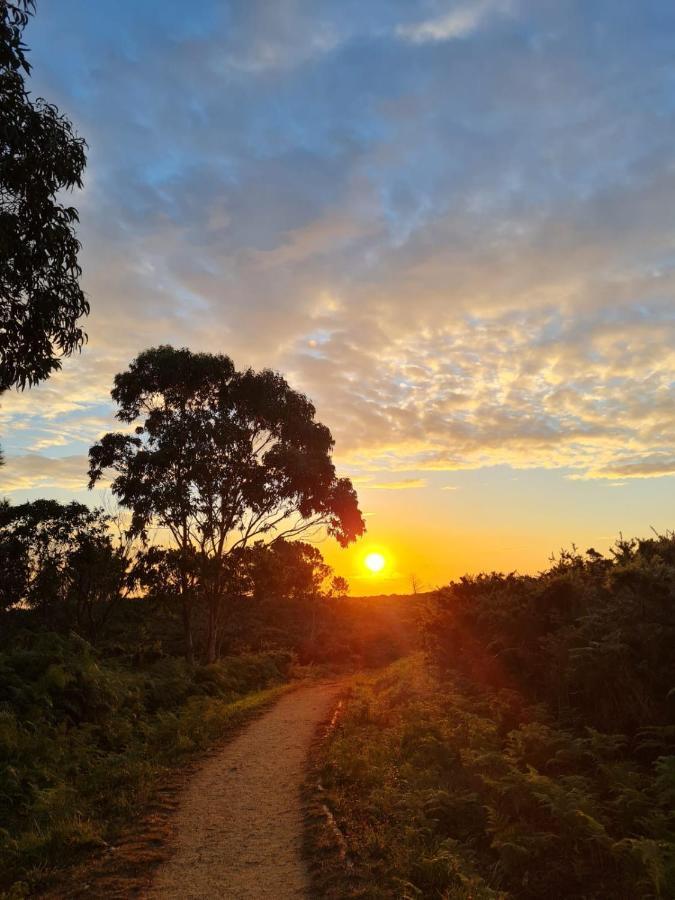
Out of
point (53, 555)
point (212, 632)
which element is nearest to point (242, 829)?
point (212, 632)

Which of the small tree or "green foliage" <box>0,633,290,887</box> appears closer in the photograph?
"green foliage" <box>0,633,290,887</box>

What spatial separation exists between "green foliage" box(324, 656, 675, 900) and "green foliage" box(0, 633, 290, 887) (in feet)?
11.2

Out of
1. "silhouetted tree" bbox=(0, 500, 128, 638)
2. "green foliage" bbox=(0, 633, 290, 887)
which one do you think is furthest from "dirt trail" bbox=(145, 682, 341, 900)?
"silhouetted tree" bbox=(0, 500, 128, 638)

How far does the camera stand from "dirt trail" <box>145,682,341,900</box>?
620 centimetres

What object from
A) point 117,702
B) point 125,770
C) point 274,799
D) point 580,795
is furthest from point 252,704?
point 580,795

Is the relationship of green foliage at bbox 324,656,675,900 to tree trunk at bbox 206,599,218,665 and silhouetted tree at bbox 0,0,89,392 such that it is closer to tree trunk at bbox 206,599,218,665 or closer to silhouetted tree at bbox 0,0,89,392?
silhouetted tree at bbox 0,0,89,392

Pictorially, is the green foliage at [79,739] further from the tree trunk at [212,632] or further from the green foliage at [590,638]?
the tree trunk at [212,632]

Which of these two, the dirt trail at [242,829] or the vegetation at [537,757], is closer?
the vegetation at [537,757]

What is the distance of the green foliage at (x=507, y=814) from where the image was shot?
19.2 ft

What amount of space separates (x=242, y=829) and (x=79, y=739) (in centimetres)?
587

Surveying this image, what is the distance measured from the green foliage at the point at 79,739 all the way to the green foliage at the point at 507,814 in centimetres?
341

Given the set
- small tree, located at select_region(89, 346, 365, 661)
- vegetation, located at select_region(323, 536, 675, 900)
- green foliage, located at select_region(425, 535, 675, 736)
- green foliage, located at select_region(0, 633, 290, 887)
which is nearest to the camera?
vegetation, located at select_region(323, 536, 675, 900)

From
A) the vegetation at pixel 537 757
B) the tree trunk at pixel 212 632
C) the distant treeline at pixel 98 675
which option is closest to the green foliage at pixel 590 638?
the vegetation at pixel 537 757

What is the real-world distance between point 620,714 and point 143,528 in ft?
76.6
